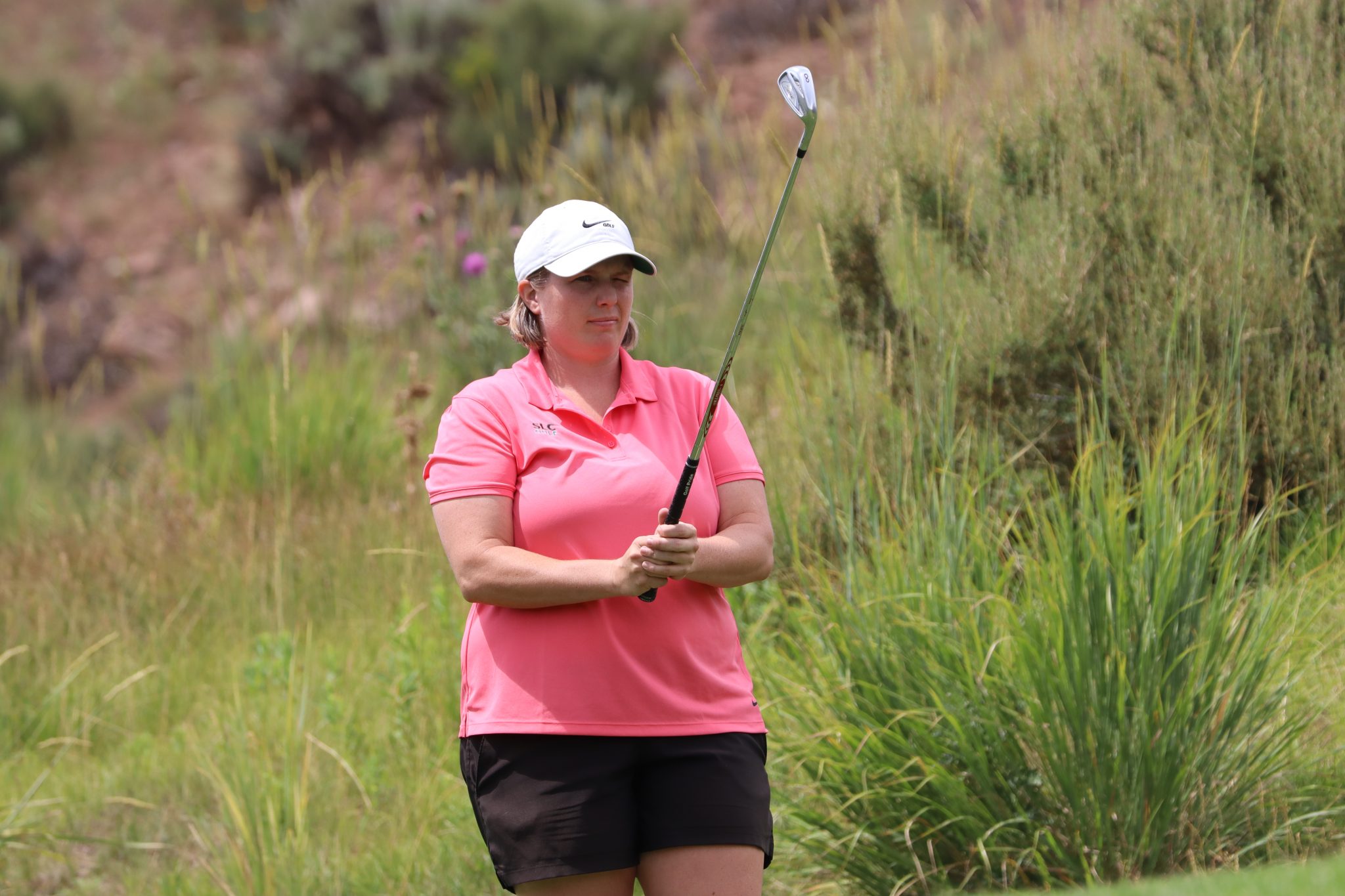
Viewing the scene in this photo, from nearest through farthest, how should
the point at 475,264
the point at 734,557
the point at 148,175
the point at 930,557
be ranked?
the point at 734,557
the point at 930,557
the point at 475,264
the point at 148,175

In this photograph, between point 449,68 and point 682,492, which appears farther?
point 449,68

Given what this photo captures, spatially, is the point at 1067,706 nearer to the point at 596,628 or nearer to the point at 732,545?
the point at 732,545

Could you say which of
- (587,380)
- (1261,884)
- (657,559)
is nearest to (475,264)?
(587,380)

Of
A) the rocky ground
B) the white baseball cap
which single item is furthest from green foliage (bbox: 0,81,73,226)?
the white baseball cap

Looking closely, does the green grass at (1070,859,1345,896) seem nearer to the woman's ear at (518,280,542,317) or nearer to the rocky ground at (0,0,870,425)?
the woman's ear at (518,280,542,317)

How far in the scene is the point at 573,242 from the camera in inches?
119

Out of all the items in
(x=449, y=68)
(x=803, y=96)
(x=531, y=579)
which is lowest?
(x=531, y=579)

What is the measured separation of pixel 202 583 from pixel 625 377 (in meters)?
3.97

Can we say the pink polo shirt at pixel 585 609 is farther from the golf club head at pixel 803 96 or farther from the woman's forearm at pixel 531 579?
the golf club head at pixel 803 96

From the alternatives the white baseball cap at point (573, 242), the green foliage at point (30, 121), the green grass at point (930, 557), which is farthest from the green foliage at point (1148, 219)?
the green foliage at point (30, 121)

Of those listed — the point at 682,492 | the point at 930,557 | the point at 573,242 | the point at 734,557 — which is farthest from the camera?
the point at 930,557

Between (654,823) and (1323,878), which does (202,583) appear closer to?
(654,823)

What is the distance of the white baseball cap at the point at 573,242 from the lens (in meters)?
3.00

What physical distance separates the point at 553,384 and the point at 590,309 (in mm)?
205
